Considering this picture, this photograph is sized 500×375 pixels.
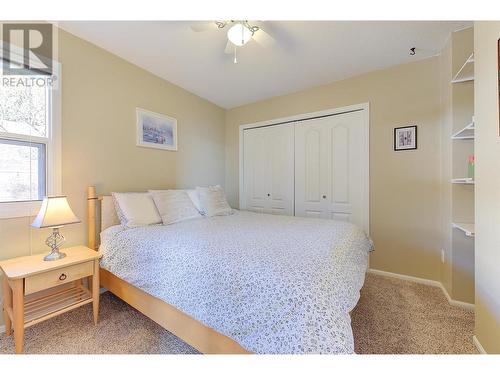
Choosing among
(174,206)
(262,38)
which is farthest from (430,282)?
(262,38)

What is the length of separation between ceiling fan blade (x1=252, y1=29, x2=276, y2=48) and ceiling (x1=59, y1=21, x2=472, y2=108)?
4cm

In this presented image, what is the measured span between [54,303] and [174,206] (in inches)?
47.0

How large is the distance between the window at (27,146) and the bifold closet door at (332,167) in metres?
2.80

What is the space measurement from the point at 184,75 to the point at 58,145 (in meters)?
1.58

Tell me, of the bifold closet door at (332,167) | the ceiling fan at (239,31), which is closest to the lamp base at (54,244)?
the ceiling fan at (239,31)

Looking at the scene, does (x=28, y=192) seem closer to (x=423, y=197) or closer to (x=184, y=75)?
(x=184, y=75)

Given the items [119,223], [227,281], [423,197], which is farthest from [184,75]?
[423,197]

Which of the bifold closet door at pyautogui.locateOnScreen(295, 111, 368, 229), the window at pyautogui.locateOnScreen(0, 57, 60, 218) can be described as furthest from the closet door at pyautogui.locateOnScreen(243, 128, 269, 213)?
the window at pyautogui.locateOnScreen(0, 57, 60, 218)

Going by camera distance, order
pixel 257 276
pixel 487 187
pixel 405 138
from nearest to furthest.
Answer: pixel 257 276
pixel 487 187
pixel 405 138

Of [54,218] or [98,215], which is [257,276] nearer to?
[54,218]

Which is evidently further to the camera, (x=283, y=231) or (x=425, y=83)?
(x=425, y=83)

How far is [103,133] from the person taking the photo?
2.16m

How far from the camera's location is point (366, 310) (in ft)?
6.09

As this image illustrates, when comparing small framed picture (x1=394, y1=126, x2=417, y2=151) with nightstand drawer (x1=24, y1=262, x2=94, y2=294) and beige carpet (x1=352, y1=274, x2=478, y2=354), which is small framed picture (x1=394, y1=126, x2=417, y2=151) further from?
nightstand drawer (x1=24, y1=262, x2=94, y2=294)
